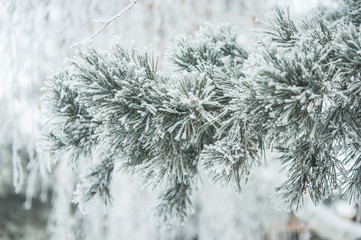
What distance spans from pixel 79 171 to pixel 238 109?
1.08 meters

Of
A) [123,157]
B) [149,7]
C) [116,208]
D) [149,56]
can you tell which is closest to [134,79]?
[149,56]

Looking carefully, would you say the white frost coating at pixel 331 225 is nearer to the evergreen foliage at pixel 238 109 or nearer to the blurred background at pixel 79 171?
the blurred background at pixel 79 171

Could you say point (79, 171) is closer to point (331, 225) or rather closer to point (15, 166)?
point (15, 166)

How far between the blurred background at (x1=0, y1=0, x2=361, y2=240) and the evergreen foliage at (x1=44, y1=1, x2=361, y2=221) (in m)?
0.07

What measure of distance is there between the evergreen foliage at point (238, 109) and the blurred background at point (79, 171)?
0.07 metres

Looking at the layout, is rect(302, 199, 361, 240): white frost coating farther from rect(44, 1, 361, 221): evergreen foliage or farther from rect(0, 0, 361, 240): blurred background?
rect(44, 1, 361, 221): evergreen foliage

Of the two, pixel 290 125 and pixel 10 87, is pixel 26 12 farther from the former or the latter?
pixel 290 125

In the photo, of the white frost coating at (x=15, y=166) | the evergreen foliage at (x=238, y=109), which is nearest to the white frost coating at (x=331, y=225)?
the evergreen foliage at (x=238, y=109)

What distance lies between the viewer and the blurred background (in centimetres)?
99

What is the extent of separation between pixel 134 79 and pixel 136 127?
0.30 ft

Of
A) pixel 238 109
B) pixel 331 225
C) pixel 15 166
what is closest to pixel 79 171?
pixel 15 166

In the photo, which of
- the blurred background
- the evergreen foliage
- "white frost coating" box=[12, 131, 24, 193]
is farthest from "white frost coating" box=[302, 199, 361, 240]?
"white frost coating" box=[12, 131, 24, 193]

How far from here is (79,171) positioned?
4.66ft

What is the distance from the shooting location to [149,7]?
1715 millimetres
